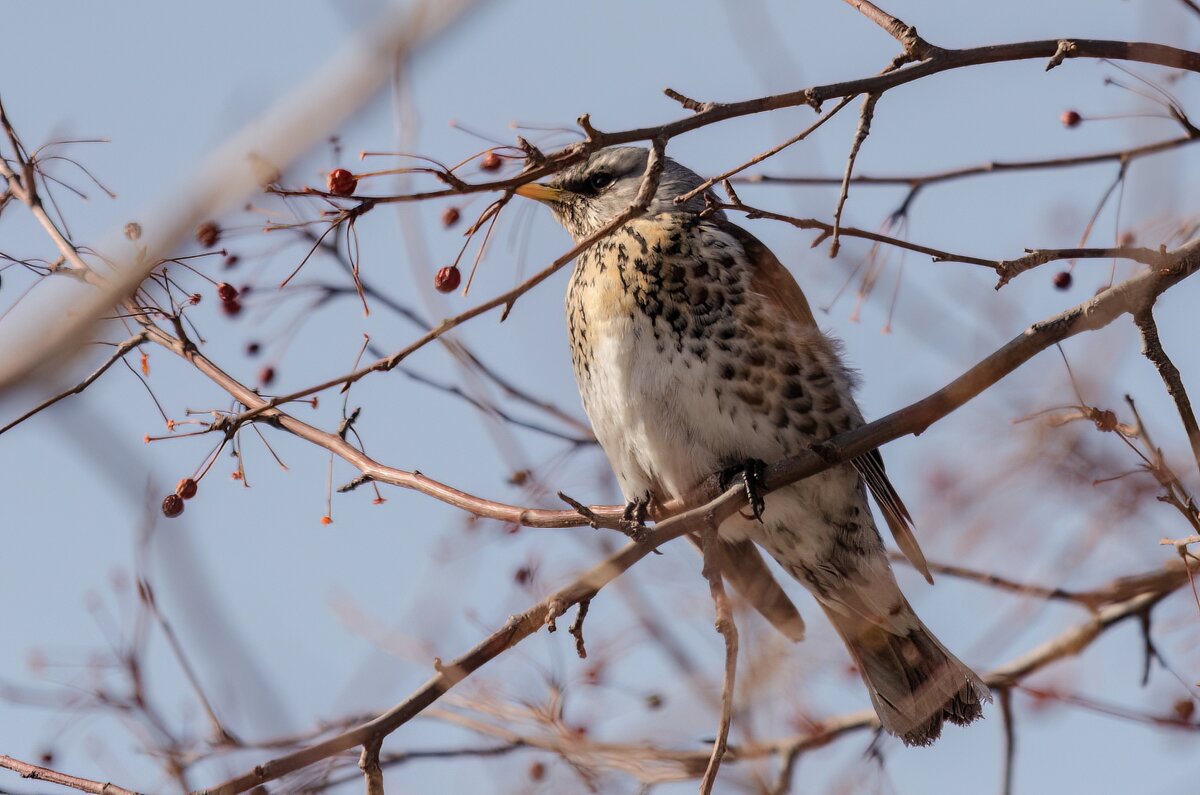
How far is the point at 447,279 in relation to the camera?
375cm

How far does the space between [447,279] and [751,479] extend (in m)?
1.46

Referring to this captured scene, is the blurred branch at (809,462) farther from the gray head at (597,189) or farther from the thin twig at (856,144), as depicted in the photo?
the gray head at (597,189)

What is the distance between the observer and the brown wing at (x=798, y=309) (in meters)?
5.28

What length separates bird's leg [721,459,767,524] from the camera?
4.56m

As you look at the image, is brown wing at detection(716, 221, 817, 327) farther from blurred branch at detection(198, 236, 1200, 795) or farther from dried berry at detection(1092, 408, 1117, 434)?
dried berry at detection(1092, 408, 1117, 434)

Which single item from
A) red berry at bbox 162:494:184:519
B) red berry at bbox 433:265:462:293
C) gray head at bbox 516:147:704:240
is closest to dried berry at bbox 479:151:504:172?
red berry at bbox 433:265:462:293

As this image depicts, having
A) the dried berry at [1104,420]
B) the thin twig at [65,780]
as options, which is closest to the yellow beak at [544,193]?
the dried berry at [1104,420]

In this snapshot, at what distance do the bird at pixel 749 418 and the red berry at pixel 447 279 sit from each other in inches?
55.8

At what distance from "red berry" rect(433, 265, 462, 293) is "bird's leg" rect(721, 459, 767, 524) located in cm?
124

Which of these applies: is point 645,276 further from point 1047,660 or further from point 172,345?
point 1047,660

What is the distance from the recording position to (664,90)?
3.17m

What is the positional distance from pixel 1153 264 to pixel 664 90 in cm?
145

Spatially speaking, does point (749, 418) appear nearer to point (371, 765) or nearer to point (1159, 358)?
point (1159, 358)

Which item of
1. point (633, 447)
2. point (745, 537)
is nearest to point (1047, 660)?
point (745, 537)
